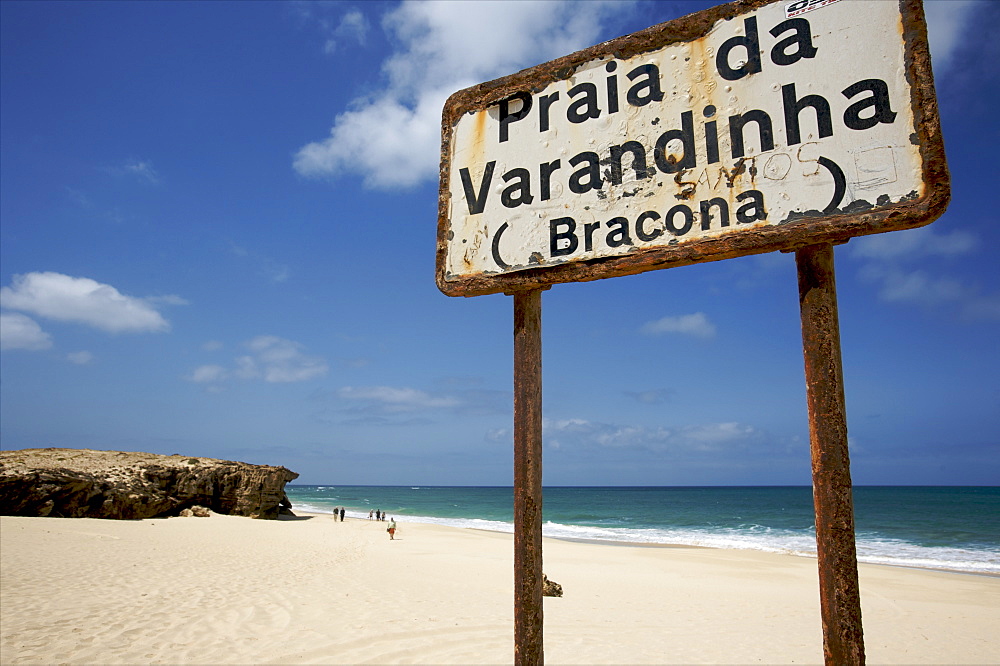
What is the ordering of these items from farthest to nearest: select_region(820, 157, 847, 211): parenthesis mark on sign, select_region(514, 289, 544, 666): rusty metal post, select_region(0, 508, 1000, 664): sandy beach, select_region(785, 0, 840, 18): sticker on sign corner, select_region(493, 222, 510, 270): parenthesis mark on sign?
select_region(0, 508, 1000, 664): sandy beach → select_region(493, 222, 510, 270): parenthesis mark on sign → select_region(514, 289, 544, 666): rusty metal post → select_region(785, 0, 840, 18): sticker on sign corner → select_region(820, 157, 847, 211): parenthesis mark on sign

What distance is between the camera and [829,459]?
1.82 metres

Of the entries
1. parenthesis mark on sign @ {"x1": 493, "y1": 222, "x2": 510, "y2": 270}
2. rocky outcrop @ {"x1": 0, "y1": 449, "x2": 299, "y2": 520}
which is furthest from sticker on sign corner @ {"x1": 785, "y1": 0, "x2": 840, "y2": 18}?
rocky outcrop @ {"x1": 0, "y1": 449, "x2": 299, "y2": 520}

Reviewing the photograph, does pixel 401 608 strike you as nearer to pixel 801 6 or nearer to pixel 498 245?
pixel 498 245

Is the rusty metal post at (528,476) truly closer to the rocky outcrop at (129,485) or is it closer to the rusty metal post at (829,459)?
the rusty metal post at (829,459)

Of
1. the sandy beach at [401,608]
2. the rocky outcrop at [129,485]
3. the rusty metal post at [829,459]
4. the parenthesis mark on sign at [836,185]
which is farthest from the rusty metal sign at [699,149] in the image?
the rocky outcrop at [129,485]

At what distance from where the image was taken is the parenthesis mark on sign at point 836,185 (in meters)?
1.85

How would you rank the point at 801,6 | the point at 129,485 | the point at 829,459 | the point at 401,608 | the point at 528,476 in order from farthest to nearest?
1. the point at 129,485
2. the point at 401,608
3. the point at 528,476
4. the point at 801,6
5. the point at 829,459

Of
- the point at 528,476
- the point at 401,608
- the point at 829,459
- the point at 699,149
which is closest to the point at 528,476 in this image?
the point at 528,476

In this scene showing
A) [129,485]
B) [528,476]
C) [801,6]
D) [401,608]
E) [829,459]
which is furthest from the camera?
[129,485]

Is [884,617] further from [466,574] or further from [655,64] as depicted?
[655,64]

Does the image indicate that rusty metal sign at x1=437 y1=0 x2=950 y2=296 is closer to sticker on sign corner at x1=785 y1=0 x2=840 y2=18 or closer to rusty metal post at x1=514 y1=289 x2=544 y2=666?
sticker on sign corner at x1=785 y1=0 x2=840 y2=18

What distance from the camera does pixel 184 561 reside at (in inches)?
501

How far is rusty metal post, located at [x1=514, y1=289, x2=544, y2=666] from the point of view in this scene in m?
2.31

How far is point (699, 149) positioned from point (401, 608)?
8.76m
